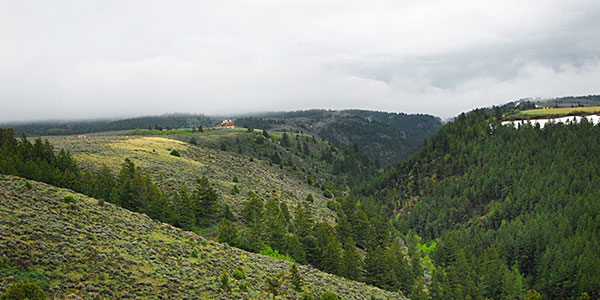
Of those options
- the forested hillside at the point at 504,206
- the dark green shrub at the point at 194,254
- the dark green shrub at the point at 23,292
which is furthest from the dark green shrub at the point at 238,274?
the forested hillside at the point at 504,206

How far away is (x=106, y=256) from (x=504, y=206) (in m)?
108

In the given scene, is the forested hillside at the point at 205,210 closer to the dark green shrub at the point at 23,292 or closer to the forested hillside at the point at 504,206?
the dark green shrub at the point at 23,292

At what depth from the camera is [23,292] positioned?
16.1 m

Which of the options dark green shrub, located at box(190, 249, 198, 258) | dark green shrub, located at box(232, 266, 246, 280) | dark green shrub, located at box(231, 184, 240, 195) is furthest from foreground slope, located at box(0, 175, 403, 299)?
dark green shrub, located at box(231, 184, 240, 195)

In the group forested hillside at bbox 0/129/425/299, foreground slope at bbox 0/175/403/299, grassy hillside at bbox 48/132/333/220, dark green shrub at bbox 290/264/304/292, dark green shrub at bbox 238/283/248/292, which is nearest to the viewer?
foreground slope at bbox 0/175/403/299

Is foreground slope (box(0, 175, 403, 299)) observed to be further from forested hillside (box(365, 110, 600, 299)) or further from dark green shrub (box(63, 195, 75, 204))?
forested hillside (box(365, 110, 600, 299))

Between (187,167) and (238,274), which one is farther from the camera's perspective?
(187,167)

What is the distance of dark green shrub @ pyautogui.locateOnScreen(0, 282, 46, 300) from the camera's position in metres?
16.0

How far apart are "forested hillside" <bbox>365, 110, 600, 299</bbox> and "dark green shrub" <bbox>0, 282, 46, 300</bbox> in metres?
54.2

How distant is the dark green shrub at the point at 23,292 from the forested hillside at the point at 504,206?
54.2 metres

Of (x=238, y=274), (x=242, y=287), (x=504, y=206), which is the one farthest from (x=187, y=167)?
(x=504, y=206)

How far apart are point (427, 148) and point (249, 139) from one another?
85954 millimetres

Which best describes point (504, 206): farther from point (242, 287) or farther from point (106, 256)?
point (106, 256)

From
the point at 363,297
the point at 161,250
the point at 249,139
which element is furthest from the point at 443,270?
the point at 249,139
